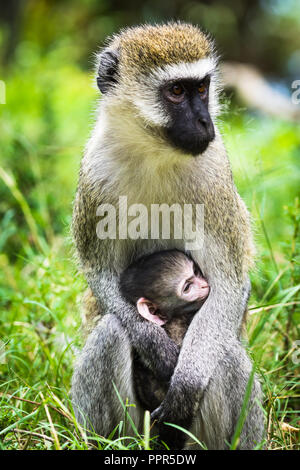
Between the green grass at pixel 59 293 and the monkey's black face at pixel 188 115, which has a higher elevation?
the monkey's black face at pixel 188 115

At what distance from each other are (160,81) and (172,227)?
113cm

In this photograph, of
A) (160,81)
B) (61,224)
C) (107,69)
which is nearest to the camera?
(160,81)

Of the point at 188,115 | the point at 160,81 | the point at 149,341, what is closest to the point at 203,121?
the point at 188,115

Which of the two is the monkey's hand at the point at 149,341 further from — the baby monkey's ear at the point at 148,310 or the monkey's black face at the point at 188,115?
the monkey's black face at the point at 188,115

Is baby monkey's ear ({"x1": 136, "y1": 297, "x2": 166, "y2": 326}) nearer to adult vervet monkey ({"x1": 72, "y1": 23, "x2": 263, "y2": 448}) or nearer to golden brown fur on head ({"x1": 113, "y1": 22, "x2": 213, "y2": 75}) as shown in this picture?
adult vervet monkey ({"x1": 72, "y1": 23, "x2": 263, "y2": 448})

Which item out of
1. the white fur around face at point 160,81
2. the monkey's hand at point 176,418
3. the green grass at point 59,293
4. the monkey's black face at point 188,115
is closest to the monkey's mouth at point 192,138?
the monkey's black face at point 188,115

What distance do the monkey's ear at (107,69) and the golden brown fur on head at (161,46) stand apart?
63 millimetres

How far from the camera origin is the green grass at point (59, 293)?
4.78 metres

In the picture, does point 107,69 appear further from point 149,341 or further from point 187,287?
point 149,341

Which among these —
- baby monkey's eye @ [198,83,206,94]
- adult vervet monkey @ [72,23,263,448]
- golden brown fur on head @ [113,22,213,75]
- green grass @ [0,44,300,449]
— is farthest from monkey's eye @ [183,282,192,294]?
golden brown fur on head @ [113,22,213,75]

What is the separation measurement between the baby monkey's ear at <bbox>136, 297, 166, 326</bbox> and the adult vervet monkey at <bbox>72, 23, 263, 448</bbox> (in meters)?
0.08

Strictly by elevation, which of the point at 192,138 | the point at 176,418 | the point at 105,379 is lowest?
the point at 176,418

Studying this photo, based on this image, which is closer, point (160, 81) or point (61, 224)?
point (160, 81)

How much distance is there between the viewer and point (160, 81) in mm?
4879
